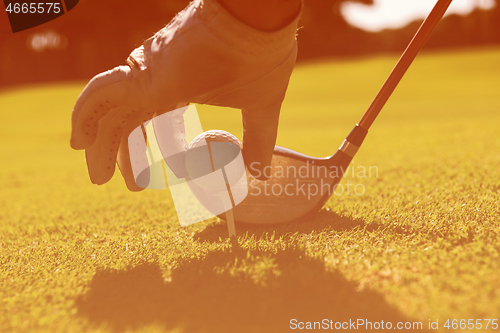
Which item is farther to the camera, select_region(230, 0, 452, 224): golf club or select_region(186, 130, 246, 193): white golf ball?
select_region(230, 0, 452, 224): golf club

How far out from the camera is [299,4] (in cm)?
154

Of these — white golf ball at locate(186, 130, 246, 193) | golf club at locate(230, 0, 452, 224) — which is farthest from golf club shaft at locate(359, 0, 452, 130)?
white golf ball at locate(186, 130, 246, 193)

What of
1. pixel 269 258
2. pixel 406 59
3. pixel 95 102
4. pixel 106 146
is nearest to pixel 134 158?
pixel 106 146

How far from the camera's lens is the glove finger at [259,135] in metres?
1.75

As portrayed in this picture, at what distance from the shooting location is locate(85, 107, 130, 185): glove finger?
1816 mm

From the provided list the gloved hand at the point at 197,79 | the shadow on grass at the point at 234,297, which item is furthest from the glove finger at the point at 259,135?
the shadow on grass at the point at 234,297

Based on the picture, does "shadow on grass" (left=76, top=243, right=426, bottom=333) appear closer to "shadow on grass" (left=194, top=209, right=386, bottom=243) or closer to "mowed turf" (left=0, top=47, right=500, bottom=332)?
"mowed turf" (left=0, top=47, right=500, bottom=332)

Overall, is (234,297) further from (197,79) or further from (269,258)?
(197,79)

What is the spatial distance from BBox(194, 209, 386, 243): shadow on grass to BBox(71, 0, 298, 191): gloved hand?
38 cm

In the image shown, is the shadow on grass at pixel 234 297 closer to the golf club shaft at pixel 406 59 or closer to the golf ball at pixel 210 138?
the golf ball at pixel 210 138

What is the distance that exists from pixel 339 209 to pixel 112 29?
31131 mm

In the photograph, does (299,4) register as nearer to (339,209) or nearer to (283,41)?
(283,41)

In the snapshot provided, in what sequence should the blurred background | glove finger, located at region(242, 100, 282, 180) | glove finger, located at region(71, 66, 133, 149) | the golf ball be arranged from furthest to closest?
1. the blurred background
2. the golf ball
3. glove finger, located at region(242, 100, 282, 180)
4. glove finger, located at region(71, 66, 133, 149)

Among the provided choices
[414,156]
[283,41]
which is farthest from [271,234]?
[414,156]
